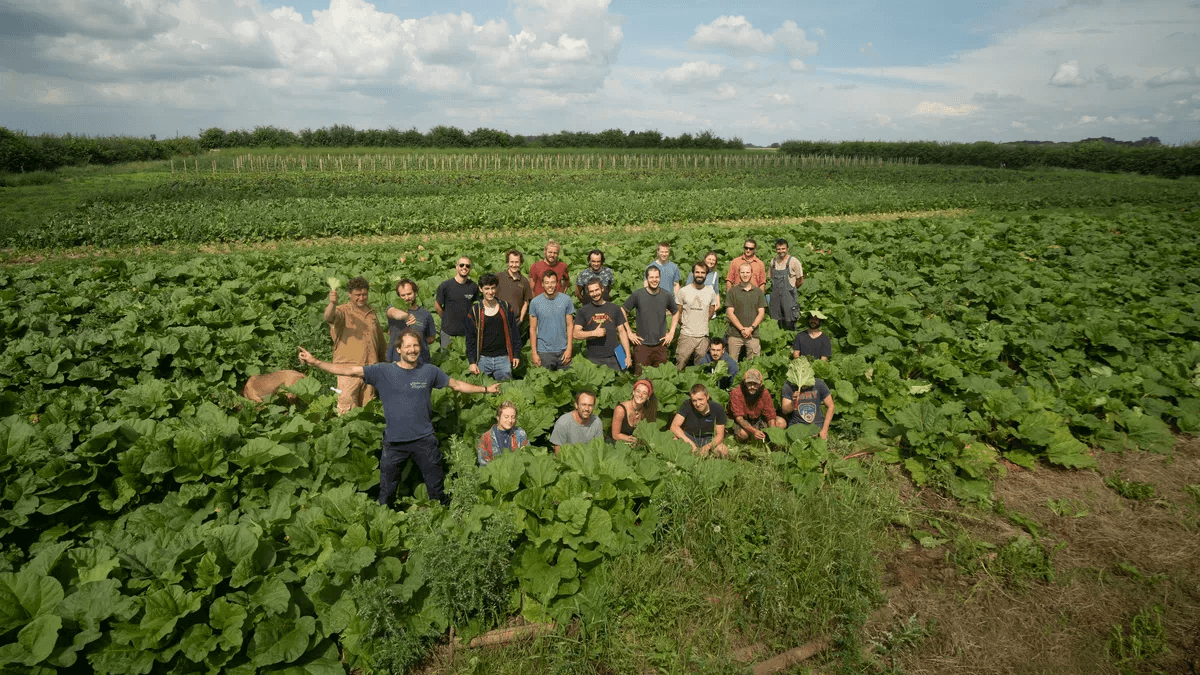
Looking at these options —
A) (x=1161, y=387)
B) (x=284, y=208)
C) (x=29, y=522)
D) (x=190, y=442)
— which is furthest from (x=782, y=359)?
(x=284, y=208)

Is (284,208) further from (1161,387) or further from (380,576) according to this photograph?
(1161,387)

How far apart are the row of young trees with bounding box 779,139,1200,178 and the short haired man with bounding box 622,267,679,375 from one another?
74.0m

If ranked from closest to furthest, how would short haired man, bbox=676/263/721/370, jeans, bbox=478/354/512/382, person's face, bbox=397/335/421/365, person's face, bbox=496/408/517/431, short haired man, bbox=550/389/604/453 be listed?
person's face, bbox=397/335/421/365
person's face, bbox=496/408/517/431
short haired man, bbox=550/389/604/453
jeans, bbox=478/354/512/382
short haired man, bbox=676/263/721/370

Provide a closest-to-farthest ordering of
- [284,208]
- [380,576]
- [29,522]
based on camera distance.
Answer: [380,576] < [29,522] < [284,208]

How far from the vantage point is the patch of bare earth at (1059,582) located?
14.4 ft

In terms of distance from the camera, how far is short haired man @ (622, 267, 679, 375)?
7.95 meters

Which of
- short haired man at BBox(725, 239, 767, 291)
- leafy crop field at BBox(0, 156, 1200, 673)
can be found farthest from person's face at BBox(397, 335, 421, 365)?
short haired man at BBox(725, 239, 767, 291)

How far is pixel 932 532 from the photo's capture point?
557 centimetres

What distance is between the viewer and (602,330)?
760 cm

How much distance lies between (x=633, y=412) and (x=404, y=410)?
7.44 feet

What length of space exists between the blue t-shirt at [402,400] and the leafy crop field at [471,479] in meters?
0.44

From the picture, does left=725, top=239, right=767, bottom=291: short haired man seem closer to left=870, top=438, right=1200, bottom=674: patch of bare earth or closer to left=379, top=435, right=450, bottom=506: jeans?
left=870, top=438, right=1200, bottom=674: patch of bare earth

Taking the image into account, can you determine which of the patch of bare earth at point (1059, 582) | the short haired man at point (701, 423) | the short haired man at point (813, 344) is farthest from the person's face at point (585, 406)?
the short haired man at point (813, 344)

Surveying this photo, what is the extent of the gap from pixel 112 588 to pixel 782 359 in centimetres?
717
